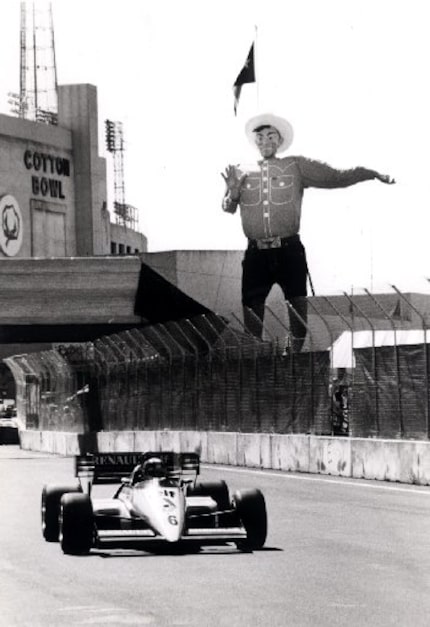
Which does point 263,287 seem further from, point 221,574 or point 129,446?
point 221,574

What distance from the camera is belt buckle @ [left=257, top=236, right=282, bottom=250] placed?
45.1 metres

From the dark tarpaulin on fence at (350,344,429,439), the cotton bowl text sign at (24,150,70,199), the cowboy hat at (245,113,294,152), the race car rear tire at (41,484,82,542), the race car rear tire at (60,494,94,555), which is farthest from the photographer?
the cotton bowl text sign at (24,150,70,199)

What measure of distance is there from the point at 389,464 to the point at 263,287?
2039 centimetres

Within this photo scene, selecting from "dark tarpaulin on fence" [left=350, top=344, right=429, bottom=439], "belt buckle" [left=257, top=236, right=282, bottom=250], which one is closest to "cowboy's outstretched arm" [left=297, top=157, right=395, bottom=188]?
"belt buckle" [left=257, top=236, right=282, bottom=250]

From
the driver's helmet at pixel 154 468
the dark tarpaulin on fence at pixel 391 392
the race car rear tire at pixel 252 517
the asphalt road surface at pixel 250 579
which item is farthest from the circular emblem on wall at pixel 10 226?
the race car rear tire at pixel 252 517

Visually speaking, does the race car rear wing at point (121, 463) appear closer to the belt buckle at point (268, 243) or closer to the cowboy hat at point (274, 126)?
the cowboy hat at point (274, 126)

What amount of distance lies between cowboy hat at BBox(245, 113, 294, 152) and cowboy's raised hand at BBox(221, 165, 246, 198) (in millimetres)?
1048

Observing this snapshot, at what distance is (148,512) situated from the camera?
13508mm

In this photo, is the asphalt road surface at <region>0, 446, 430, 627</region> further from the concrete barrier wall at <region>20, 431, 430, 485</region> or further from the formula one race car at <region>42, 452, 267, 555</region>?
the concrete barrier wall at <region>20, 431, 430, 485</region>

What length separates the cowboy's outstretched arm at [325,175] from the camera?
1722 inches

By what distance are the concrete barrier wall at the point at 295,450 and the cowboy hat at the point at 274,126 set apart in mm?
8104

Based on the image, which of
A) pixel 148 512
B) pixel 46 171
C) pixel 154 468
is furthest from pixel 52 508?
pixel 46 171

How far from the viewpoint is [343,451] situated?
89.9 ft

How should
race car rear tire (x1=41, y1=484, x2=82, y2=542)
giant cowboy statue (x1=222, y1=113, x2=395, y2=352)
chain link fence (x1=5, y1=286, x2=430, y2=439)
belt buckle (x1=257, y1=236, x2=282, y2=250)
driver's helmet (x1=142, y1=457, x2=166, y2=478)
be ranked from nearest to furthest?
A: driver's helmet (x1=142, y1=457, x2=166, y2=478) < race car rear tire (x1=41, y1=484, x2=82, y2=542) < chain link fence (x1=5, y1=286, x2=430, y2=439) < giant cowboy statue (x1=222, y1=113, x2=395, y2=352) < belt buckle (x1=257, y1=236, x2=282, y2=250)
